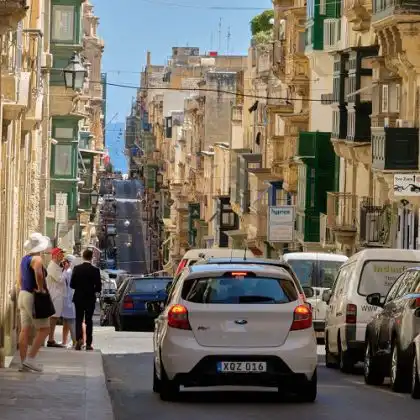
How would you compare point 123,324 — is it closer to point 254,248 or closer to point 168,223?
point 254,248

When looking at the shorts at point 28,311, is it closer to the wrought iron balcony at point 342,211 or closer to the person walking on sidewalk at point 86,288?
the person walking on sidewalk at point 86,288

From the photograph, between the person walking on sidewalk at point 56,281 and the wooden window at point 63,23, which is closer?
the person walking on sidewalk at point 56,281

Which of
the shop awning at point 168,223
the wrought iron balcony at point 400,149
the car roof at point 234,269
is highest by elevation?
the wrought iron balcony at point 400,149

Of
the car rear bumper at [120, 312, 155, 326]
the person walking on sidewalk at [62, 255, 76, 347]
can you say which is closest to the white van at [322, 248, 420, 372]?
the person walking on sidewalk at [62, 255, 76, 347]

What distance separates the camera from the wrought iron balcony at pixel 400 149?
4522cm

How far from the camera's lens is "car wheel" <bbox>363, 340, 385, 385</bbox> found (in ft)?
70.0

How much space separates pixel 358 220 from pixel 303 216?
9790 millimetres

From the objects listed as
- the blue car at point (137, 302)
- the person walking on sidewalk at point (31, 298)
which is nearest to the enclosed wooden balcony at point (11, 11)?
the person walking on sidewalk at point (31, 298)

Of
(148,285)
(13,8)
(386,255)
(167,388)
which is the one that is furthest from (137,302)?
(167,388)

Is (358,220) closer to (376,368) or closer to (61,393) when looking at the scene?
(376,368)

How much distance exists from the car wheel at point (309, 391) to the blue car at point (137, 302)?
59.0ft

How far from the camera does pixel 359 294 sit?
24656 mm

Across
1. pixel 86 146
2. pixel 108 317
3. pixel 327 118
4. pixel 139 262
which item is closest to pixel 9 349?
pixel 108 317

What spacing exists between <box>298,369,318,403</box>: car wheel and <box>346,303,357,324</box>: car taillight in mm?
6037
